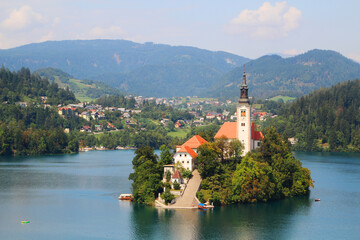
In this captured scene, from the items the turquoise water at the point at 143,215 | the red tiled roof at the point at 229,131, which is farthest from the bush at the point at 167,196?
the red tiled roof at the point at 229,131

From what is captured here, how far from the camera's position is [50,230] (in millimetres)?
67812

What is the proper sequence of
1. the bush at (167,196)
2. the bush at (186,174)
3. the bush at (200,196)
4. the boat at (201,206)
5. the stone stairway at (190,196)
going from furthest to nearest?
the bush at (186,174)
the bush at (200,196)
the stone stairway at (190,196)
the bush at (167,196)
the boat at (201,206)

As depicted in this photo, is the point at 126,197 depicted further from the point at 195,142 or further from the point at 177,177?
the point at 195,142

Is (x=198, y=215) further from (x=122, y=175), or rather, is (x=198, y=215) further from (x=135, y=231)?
(x=122, y=175)

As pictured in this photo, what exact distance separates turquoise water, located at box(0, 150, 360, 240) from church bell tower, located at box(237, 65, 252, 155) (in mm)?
11868

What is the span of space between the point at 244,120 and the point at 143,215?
26.0 metres

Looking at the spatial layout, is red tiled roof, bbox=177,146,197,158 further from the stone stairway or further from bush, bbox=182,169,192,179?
the stone stairway

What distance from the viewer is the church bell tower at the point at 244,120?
90500 millimetres

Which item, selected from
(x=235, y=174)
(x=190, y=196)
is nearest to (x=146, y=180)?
(x=190, y=196)

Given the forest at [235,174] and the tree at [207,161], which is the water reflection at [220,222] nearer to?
the forest at [235,174]

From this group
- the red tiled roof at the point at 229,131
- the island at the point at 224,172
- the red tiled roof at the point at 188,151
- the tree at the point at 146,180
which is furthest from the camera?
the red tiled roof at the point at 229,131

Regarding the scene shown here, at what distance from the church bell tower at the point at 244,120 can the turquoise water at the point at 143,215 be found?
11.9 m

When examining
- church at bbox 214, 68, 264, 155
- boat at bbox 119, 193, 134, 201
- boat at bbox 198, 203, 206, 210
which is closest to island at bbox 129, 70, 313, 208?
church at bbox 214, 68, 264, 155

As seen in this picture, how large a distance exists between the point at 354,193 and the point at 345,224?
24750 millimetres
